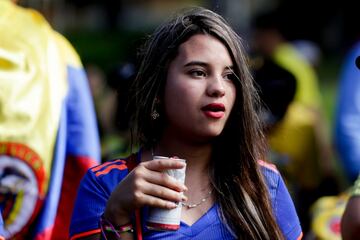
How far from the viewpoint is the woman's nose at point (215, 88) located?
→ 3453 mm

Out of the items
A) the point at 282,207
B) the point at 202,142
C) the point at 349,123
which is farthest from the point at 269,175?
the point at 349,123

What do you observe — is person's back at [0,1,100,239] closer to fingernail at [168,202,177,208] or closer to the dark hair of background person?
the dark hair of background person

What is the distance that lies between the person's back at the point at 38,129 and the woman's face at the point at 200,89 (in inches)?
50.3

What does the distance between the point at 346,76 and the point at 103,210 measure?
3.46m

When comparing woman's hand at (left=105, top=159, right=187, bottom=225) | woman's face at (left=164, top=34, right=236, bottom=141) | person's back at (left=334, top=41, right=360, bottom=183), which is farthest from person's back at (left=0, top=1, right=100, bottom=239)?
person's back at (left=334, top=41, right=360, bottom=183)

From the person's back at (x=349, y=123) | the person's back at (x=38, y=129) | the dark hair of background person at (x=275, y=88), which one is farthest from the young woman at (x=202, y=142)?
the person's back at (x=349, y=123)

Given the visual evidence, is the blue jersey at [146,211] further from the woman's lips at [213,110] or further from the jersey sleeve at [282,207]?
the woman's lips at [213,110]

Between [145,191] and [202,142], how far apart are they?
0.41m

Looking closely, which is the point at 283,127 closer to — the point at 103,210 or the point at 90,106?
the point at 90,106

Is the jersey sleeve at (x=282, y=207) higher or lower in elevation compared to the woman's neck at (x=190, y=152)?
lower

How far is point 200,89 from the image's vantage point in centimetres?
346

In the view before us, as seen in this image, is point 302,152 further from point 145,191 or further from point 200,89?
point 145,191

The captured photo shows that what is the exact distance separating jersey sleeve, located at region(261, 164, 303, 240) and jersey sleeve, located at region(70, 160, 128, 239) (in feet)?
1.64

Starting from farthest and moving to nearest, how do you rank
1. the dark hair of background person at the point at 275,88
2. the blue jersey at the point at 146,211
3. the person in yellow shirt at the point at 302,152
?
the person in yellow shirt at the point at 302,152 < the dark hair of background person at the point at 275,88 < the blue jersey at the point at 146,211
